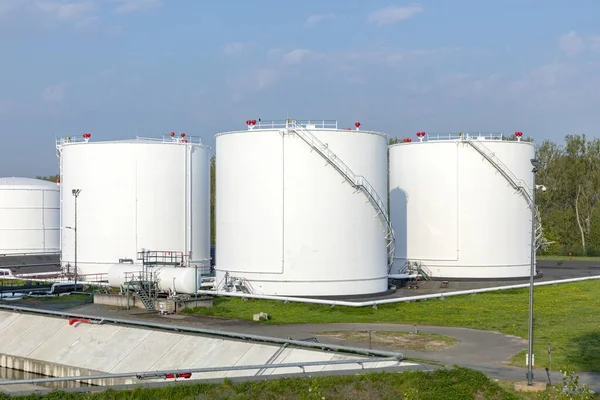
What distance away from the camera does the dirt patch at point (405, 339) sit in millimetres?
30734

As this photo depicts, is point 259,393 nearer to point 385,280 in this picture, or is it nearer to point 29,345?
point 29,345

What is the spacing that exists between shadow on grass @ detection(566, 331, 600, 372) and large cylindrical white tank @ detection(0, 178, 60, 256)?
59.6 metres

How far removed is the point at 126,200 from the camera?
57188mm

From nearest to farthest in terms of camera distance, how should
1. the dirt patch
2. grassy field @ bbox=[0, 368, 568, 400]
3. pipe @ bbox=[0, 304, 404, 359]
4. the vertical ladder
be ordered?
grassy field @ bbox=[0, 368, 568, 400], pipe @ bbox=[0, 304, 404, 359], the dirt patch, the vertical ladder

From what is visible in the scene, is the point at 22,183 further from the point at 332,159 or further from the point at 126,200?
the point at 332,159

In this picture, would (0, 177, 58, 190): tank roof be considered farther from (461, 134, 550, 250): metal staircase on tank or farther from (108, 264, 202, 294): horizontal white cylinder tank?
(461, 134, 550, 250): metal staircase on tank

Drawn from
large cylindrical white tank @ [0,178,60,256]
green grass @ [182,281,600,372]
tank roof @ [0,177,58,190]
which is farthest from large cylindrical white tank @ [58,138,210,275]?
tank roof @ [0,177,58,190]

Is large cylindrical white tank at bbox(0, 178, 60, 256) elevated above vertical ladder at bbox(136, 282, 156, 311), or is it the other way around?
large cylindrical white tank at bbox(0, 178, 60, 256)

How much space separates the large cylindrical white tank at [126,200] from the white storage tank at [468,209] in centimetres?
1697

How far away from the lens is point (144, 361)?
3122cm

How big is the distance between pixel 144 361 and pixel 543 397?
1656cm

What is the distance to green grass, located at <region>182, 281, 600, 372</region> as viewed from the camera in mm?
32047

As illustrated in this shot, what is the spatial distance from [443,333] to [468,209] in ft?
80.5

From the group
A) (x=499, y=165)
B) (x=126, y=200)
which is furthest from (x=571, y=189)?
(x=126, y=200)
